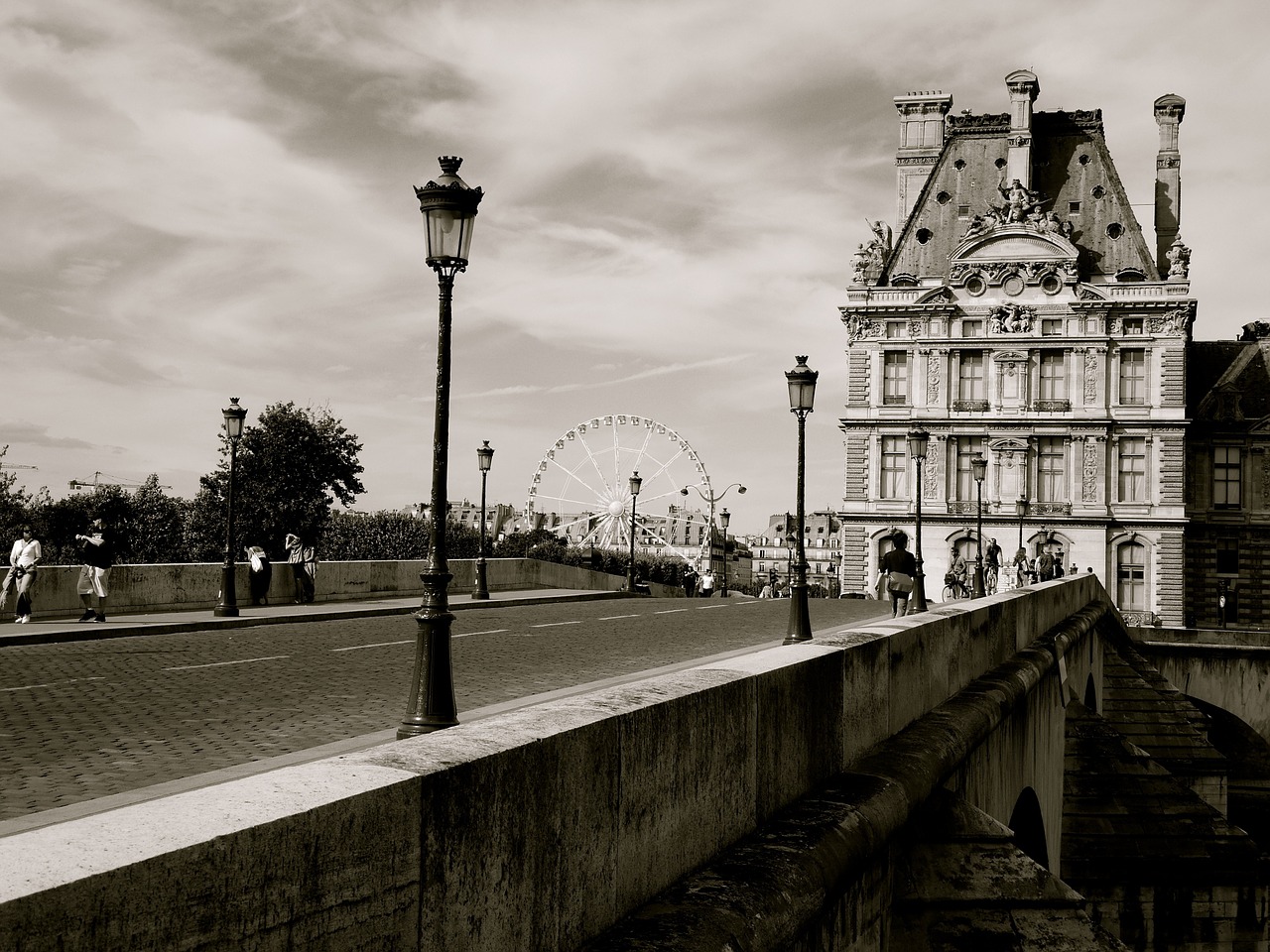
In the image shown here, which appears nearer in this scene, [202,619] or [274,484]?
[202,619]

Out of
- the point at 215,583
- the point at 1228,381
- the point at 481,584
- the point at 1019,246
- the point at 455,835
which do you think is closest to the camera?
the point at 455,835

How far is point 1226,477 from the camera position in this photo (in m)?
67.1

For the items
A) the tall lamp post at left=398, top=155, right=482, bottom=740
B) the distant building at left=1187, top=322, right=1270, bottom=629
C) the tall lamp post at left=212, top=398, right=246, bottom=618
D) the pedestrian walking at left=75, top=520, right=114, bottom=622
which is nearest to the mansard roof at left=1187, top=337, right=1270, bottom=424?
the distant building at left=1187, top=322, right=1270, bottom=629

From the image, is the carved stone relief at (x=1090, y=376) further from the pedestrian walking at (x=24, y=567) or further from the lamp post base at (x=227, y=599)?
the pedestrian walking at (x=24, y=567)

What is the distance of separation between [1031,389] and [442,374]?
57462 millimetres

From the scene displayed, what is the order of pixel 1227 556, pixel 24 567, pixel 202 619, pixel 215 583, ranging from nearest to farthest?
pixel 24 567
pixel 202 619
pixel 215 583
pixel 1227 556

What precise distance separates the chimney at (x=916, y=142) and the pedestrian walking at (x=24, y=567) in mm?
57650

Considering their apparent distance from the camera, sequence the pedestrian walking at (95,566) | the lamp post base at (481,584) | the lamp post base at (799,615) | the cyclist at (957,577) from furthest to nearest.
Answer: the cyclist at (957,577)
the lamp post base at (481,584)
the pedestrian walking at (95,566)
the lamp post base at (799,615)

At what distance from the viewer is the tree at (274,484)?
6488 cm

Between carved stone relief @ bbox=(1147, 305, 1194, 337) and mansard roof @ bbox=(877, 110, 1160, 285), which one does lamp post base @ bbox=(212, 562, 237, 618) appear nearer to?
mansard roof @ bbox=(877, 110, 1160, 285)

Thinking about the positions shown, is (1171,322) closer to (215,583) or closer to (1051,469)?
(1051,469)

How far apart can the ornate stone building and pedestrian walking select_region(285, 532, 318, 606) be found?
39822 millimetres

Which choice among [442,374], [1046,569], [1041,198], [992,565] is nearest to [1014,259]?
[1041,198]

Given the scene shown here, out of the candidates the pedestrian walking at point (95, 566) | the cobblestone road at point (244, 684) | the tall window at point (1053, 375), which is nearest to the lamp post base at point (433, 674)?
the cobblestone road at point (244, 684)
